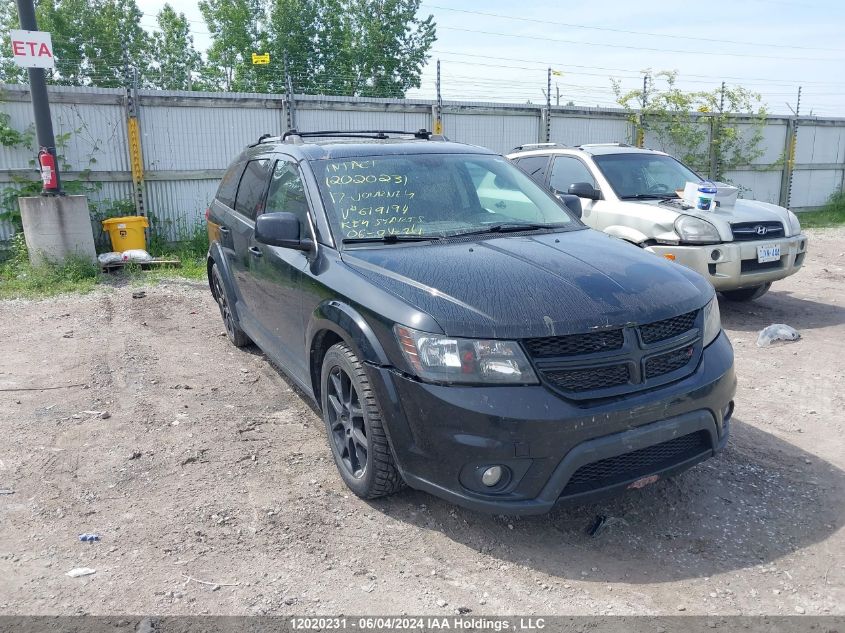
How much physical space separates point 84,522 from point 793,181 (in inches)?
751

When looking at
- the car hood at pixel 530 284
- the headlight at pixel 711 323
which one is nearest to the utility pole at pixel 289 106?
the car hood at pixel 530 284

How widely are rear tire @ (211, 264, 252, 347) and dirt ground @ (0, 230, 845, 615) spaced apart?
78cm

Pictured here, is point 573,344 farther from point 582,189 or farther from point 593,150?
point 593,150

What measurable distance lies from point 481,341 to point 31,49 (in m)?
8.32

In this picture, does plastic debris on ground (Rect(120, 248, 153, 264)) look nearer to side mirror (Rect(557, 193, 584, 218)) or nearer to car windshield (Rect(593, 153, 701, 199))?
car windshield (Rect(593, 153, 701, 199))

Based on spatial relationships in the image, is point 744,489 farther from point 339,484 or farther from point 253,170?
point 253,170

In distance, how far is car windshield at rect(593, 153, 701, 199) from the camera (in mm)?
7668

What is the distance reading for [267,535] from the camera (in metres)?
3.29

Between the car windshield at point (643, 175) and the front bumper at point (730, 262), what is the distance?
3.17ft

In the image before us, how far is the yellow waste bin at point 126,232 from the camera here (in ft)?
32.4

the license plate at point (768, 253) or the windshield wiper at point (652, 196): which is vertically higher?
the windshield wiper at point (652, 196)

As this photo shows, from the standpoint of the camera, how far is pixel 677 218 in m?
6.92

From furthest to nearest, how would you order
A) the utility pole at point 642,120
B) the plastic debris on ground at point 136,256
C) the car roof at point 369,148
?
the utility pole at point 642,120 < the plastic debris on ground at point 136,256 < the car roof at point 369,148

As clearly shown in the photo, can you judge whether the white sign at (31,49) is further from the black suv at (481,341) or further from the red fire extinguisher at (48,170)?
the black suv at (481,341)
